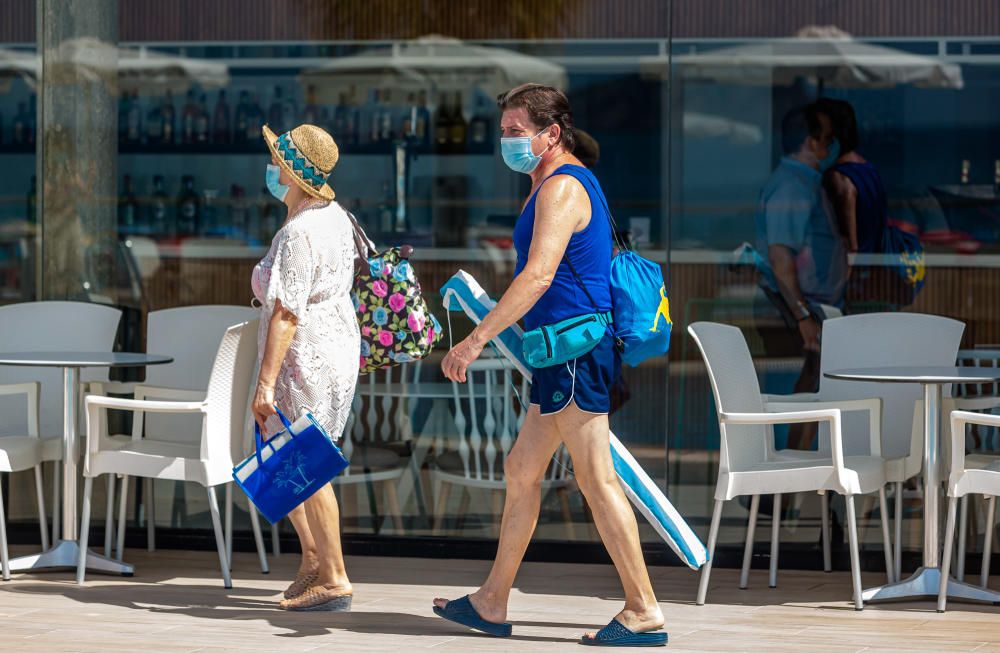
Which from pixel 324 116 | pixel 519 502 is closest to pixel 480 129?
pixel 324 116

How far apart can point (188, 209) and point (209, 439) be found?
1.63 metres

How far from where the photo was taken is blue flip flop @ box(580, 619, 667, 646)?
5320 mm

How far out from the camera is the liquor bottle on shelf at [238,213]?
7508 millimetres

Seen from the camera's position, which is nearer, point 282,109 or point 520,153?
point 520,153

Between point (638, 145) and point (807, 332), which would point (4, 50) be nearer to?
point (638, 145)

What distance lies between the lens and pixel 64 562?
21.6 ft

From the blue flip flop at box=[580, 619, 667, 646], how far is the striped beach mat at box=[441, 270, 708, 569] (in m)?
0.32

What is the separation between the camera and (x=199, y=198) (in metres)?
7.50

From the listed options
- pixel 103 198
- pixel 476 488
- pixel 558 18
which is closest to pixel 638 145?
pixel 558 18

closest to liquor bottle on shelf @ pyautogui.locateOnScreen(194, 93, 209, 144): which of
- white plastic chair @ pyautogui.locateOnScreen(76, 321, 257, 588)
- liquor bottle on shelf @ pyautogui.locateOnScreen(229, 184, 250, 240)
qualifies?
liquor bottle on shelf @ pyautogui.locateOnScreen(229, 184, 250, 240)

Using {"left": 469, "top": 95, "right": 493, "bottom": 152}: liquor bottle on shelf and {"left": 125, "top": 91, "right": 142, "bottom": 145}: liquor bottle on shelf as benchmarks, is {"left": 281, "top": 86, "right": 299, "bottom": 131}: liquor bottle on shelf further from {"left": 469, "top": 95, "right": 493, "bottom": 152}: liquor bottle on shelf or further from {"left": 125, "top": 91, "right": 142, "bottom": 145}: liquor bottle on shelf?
{"left": 469, "top": 95, "right": 493, "bottom": 152}: liquor bottle on shelf

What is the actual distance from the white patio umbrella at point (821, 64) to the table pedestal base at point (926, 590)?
2.11 meters

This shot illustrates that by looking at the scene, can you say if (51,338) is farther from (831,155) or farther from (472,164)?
(831,155)

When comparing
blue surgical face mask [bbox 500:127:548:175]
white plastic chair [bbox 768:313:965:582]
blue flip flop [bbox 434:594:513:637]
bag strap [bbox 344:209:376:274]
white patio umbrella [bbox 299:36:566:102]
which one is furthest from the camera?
white patio umbrella [bbox 299:36:566:102]
